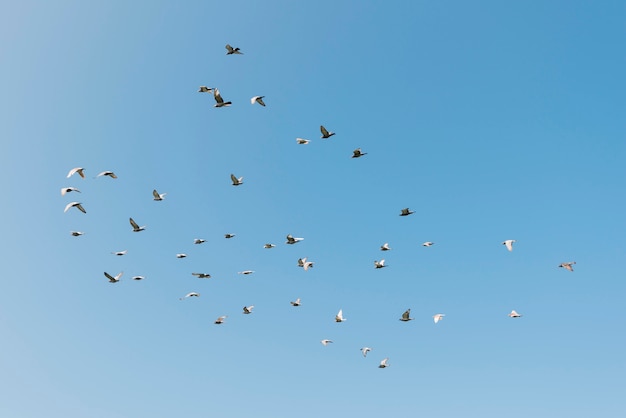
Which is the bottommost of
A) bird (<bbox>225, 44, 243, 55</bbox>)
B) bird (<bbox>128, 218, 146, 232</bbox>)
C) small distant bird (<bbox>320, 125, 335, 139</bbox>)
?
bird (<bbox>128, 218, 146, 232</bbox>)

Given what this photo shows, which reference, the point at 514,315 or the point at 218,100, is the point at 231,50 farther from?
the point at 514,315

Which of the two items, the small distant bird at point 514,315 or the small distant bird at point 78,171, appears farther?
the small distant bird at point 514,315

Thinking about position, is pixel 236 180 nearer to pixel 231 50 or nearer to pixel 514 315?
pixel 231 50

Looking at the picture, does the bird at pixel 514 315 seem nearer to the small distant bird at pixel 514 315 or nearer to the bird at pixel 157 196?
the small distant bird at pixel 514 315

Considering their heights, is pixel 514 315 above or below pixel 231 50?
below

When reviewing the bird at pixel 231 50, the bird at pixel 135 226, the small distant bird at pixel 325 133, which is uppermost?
the bird at pixel 231 50

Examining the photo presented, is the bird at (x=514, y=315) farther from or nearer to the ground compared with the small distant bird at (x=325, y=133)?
nearer to the ground

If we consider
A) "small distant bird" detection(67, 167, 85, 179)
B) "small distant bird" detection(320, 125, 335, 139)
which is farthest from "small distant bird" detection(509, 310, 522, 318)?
"small distant bird" detection(67, 167, 85, 179)

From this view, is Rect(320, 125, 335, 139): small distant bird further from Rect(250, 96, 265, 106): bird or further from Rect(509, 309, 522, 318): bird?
Rect(509, 309, 522, 318): bird

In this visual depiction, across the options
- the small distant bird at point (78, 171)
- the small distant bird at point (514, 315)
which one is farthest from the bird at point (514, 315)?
the small distant bird at point (78, 171)

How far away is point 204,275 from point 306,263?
13.6 meters

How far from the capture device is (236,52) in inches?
2419

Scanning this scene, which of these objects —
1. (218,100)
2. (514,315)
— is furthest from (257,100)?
(514,315)

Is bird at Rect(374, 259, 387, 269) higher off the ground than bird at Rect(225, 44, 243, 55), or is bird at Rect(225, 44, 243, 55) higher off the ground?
bird at Rect(225, 44, 243, 55)
